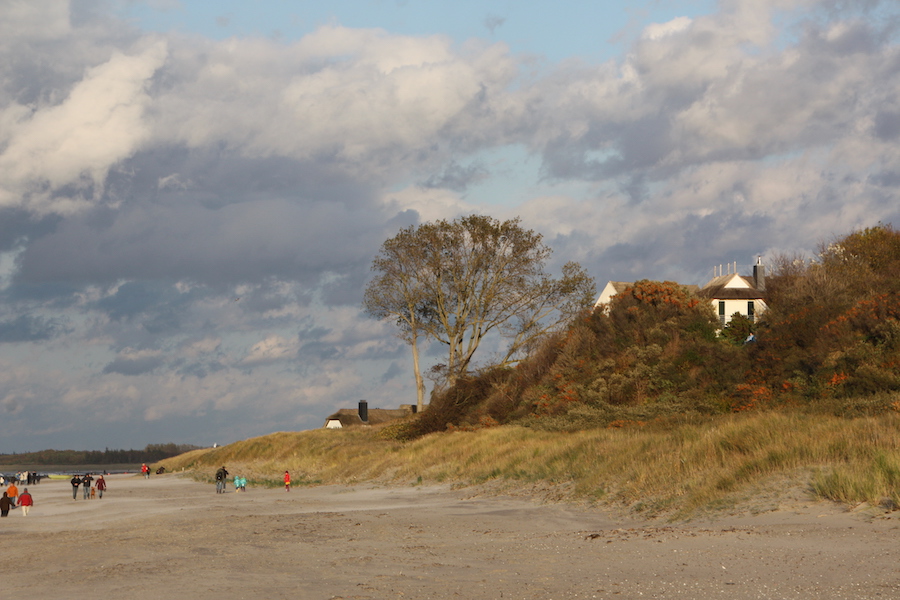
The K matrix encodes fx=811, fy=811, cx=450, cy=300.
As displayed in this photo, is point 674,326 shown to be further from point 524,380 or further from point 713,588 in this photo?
point 713,588

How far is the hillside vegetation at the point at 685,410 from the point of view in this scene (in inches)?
634

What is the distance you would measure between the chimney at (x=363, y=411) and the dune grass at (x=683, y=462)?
171 feet

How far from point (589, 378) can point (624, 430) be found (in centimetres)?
1128

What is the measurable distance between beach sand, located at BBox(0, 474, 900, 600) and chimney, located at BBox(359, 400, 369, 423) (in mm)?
67426

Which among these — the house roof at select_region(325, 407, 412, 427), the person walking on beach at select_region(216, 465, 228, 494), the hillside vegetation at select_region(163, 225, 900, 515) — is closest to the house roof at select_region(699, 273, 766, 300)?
the hillside vegetation at select_region(163, 225, 900, 515)

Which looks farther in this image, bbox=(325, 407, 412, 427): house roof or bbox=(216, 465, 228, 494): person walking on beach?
bbox=(325, 407, 412, 427): house roof

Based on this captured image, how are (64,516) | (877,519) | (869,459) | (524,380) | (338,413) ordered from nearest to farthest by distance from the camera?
(877,519), (869,459), (64,516), (524,380), (338,413)

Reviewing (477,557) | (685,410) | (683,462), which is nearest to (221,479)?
(685,410)

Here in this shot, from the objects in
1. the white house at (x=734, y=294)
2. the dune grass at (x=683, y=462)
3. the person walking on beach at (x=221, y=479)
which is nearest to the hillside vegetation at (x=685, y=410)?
the dune grass at (x=683, y=462)

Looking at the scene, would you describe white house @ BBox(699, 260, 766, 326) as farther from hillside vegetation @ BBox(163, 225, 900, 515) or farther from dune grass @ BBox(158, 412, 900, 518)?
dune grass @ BBox(158, 412, 900, 518)

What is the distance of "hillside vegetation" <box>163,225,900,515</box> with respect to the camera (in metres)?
16.1

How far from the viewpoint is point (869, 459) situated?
14.4m

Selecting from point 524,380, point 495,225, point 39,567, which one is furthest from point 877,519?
point 495,225

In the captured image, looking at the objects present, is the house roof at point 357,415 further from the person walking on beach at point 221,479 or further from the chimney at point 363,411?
the person walking on beach at point 221,479
